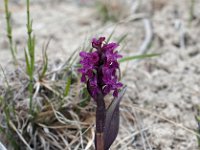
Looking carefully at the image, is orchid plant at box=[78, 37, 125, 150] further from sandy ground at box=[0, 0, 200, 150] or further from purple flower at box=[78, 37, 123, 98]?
sandy ground at box=[0, 0, 200, 150]

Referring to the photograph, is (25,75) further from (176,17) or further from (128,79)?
(176,17)

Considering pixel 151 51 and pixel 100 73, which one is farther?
pixel 151 51

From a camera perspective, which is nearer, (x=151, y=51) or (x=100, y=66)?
(x=100, y=66)

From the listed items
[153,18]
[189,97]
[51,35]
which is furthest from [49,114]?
[153,18]

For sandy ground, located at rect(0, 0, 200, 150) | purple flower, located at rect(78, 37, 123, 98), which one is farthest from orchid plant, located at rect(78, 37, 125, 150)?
sandy ground, located at rect(0, 0, 200, 150)

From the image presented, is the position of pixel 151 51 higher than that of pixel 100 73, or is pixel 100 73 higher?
pixel 100 73

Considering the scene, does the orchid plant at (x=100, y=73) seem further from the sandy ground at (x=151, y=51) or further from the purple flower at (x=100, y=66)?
the sandy ground at (x=151, y=51)

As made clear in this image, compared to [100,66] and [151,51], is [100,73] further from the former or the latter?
[151,51]

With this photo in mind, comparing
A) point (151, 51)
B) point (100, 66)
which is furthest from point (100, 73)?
point (151, 51)

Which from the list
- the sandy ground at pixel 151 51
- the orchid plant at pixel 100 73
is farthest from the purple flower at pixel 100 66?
the sandy ground at pixel 151 51
